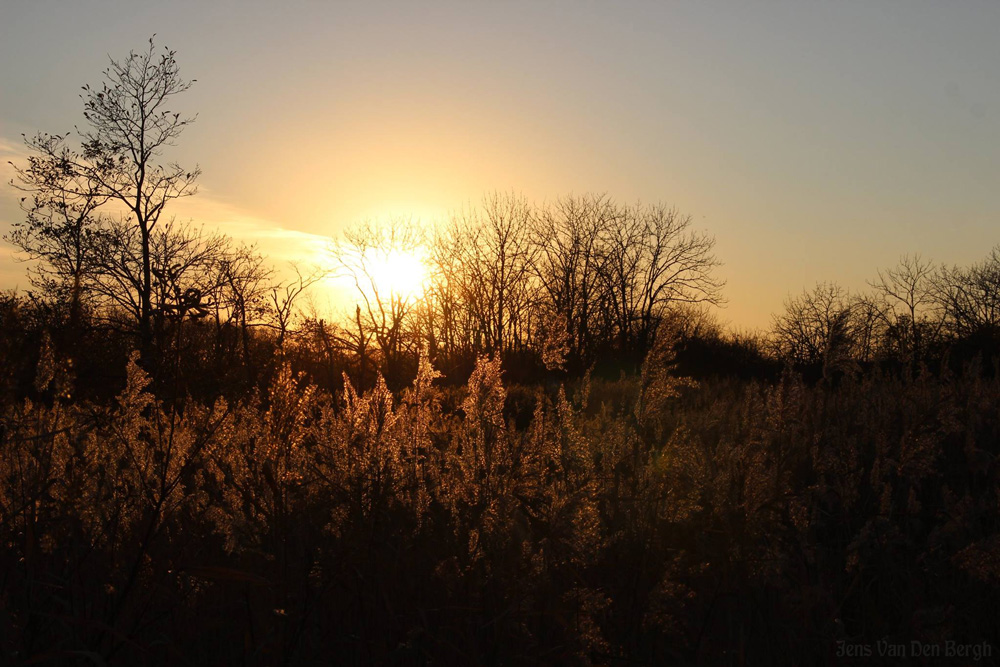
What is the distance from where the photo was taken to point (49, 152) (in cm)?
2548

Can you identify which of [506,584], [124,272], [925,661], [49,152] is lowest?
[925,661]

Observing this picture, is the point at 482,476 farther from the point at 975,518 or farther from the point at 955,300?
the point at 955,300

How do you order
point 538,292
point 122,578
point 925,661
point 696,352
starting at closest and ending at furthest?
point 925,661 → point 122,578 → point 696,352 → point 538,292

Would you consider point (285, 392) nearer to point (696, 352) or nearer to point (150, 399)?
point (150, 399)

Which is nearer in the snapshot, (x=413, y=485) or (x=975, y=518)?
(x=413, y=485)

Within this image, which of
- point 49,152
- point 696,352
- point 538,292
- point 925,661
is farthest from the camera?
point 538,292

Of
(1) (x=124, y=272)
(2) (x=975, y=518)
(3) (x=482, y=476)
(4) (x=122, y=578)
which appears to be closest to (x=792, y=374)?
(2) (x=975, y=518)

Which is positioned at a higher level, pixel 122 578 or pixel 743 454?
pixel 743 454

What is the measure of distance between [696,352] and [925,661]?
39622 mm

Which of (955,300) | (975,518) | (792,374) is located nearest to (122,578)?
(792,374)

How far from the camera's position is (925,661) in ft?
7.51

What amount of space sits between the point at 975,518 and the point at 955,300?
46.9 meters

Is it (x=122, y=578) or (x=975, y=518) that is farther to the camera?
(x=975, y=518)

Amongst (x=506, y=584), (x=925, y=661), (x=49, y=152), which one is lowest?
(x=925, y=661)
